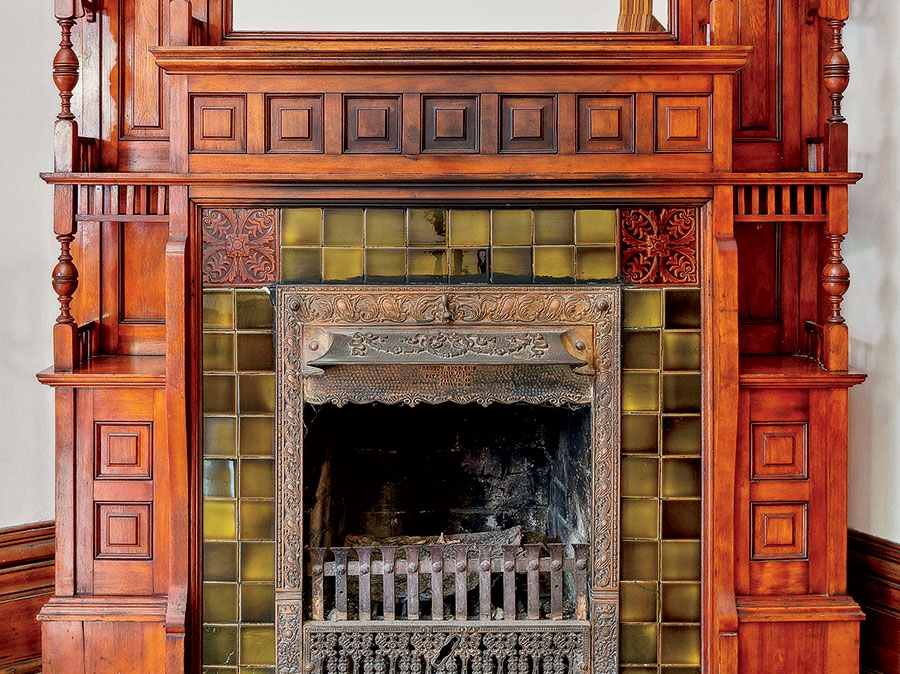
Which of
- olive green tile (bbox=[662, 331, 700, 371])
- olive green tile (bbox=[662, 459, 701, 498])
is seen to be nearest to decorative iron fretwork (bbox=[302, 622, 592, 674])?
olive green tile (bbox=[662, 459, 701, 498])

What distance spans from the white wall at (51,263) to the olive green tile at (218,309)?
2.25ft

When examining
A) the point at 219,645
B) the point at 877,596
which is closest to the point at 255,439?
the point at 219,645

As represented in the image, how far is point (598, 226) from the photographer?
216 cm

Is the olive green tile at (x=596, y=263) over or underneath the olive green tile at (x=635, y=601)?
over

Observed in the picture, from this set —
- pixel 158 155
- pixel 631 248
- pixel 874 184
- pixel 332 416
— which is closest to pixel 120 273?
pixel 158 155

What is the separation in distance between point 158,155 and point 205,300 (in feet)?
1.77

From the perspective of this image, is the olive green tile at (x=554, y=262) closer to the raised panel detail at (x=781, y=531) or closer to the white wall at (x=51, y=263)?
the raised panel detail at (x=781, y=531)

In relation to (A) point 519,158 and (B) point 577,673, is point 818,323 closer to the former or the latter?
(A) point 519,158

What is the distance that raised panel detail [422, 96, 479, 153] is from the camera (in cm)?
212

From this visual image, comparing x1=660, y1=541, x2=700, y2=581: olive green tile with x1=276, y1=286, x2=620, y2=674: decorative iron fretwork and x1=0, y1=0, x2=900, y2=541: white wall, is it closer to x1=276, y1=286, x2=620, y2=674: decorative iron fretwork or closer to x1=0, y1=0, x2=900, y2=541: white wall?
x1=276, y1=286, x2=620, y2=674: decorative iron fretwork

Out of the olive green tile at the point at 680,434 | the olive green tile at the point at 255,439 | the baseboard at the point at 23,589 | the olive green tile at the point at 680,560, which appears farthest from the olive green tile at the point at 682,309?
the baseboard at the point at 23,589

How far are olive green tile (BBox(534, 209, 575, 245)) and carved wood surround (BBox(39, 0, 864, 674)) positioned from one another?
3 centimetres

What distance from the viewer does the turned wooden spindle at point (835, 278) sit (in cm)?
217


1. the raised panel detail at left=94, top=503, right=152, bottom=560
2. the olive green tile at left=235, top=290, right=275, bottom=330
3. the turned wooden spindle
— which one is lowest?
the raised panel detail at left=94, top=503, right=152, bottom=560
